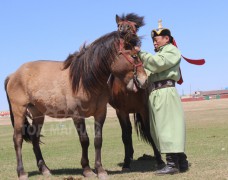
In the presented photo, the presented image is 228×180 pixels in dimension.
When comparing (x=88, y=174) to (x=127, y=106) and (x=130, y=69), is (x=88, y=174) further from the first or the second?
(x=130, y=69)

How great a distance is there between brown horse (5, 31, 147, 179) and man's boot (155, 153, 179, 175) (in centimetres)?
97

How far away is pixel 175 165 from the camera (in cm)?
680

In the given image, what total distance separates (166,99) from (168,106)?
0.12 metres

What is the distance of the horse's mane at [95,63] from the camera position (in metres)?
6.69

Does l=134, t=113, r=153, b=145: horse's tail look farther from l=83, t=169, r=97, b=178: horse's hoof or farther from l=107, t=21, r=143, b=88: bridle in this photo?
l=107, t=21, r=143, b=88: bridle

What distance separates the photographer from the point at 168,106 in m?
6.73

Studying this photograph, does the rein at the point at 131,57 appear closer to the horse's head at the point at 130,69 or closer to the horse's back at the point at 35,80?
the horse's head at the point at 130,69

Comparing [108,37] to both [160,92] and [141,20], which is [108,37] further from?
[160,92]

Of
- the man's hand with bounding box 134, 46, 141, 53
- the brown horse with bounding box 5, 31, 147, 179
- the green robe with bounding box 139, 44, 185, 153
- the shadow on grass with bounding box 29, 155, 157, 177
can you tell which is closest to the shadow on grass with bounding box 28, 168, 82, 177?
the shadow on grass with bounding box 29, 155, 157, 177

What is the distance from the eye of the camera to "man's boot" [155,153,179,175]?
21.8 ft

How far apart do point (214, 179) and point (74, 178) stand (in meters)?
2.29

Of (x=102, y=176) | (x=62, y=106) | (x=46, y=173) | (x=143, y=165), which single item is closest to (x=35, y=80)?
(x=62, y=106)

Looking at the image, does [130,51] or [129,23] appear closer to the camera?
[130,51]

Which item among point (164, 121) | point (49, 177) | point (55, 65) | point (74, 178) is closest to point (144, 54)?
point (164, 121)
